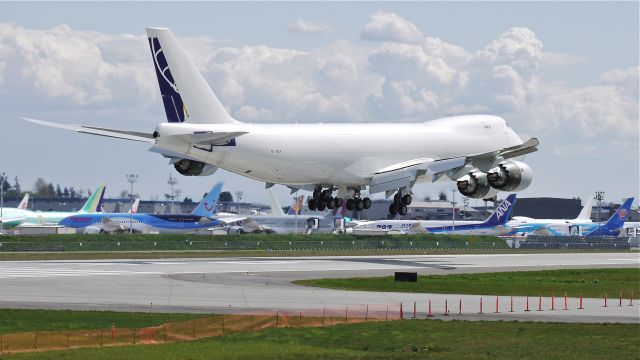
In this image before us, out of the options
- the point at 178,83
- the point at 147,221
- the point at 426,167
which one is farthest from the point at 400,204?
the point at 147,221

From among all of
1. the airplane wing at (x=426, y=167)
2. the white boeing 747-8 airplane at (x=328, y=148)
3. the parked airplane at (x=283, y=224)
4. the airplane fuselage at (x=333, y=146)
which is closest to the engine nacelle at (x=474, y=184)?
the white boeing 747-8 airplane at (x=328, y=148)

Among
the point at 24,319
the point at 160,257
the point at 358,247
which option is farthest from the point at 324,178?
the point at 24,319

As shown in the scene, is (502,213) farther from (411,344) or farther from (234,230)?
(411,344)

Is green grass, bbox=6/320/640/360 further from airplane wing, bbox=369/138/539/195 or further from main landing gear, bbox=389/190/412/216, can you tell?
main landing gear, bbox=389/190/412/216

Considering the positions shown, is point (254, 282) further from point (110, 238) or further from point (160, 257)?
point (110, 238)

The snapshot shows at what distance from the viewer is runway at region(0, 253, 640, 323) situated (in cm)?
5000

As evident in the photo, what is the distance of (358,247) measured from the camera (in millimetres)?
116125

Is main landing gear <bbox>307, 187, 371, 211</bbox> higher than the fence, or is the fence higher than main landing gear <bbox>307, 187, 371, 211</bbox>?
Answer: main landing gear <bbox>307, 187, 371, 211</bbox>

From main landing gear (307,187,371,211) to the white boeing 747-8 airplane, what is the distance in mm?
80

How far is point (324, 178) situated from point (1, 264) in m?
24.8

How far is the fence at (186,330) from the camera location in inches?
Answer: 1468

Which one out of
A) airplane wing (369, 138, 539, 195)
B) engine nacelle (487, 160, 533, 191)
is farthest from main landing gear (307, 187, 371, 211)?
engine nacelle (487, 160, 533, 191)

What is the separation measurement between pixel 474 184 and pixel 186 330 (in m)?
43.9

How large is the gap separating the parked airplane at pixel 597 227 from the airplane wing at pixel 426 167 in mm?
80842
